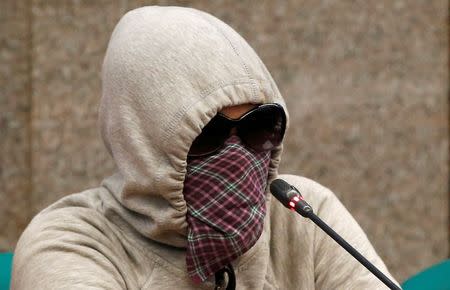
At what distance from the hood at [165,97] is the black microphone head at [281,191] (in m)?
0.23

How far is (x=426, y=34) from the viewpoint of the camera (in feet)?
15.3

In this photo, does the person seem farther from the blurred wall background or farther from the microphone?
the blurred wall background

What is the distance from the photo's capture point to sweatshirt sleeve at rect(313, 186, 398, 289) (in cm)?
264

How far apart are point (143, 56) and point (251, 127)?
303 mm

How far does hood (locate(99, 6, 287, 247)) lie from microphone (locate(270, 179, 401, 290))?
250 mm

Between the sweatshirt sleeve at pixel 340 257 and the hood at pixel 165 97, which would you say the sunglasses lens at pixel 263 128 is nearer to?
the hood at pixel 165 97

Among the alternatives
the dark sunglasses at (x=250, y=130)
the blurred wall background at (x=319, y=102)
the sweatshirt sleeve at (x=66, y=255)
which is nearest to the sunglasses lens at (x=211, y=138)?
the dark sunglasses at (x=250, y=130)

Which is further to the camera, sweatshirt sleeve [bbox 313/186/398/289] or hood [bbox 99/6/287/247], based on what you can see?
sweatshirt sleeve [bbox 313/186/398/289]

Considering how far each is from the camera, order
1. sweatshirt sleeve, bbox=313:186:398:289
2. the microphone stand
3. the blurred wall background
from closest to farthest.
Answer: the microphone stand
sweatshirt sleeve, bbox=313:186:398:289
the blurred wall background

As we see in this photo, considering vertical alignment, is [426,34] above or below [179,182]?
below

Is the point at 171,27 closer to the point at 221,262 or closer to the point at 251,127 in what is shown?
the point at 251,127

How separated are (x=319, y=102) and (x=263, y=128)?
210 centimetres

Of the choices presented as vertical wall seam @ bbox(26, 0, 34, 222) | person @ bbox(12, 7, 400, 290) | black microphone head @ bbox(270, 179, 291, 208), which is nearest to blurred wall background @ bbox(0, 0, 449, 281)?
vertical wall seam @ bbox(26, 0, 34, 222)

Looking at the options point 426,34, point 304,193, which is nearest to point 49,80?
point 426,34
